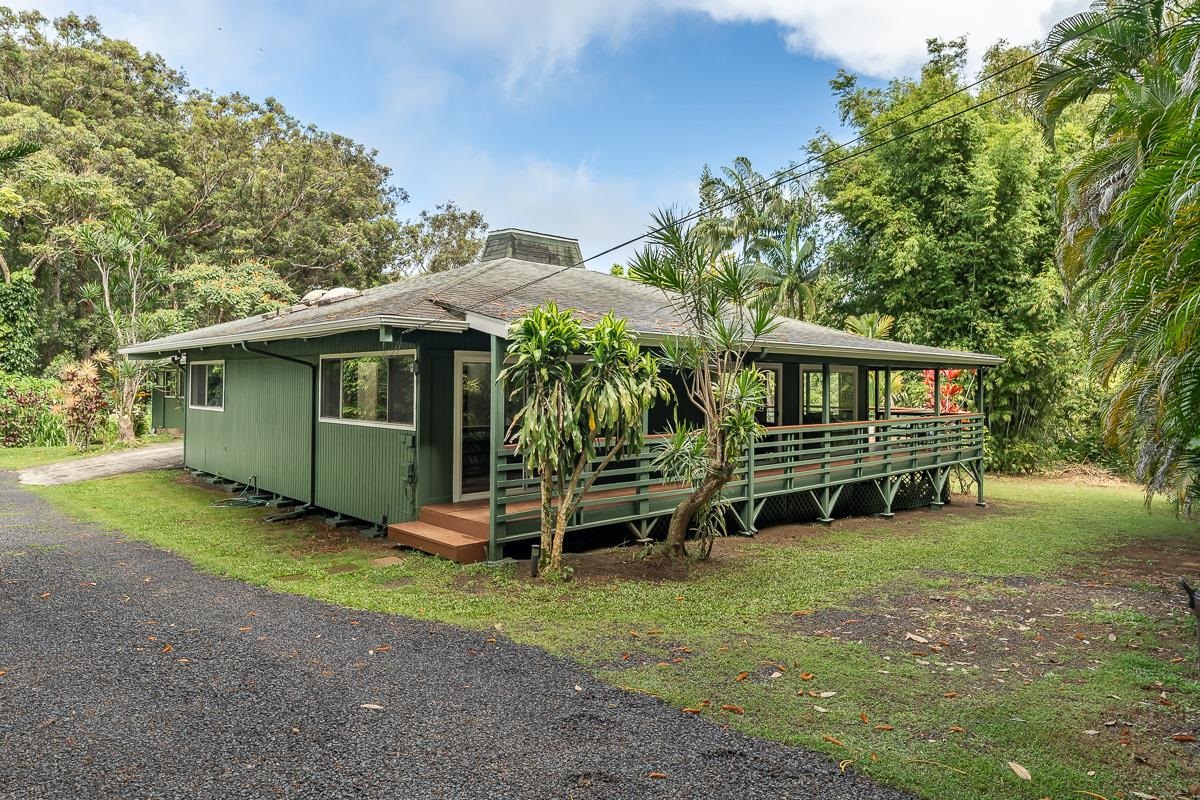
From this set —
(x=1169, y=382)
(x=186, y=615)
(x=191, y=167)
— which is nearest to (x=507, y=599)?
(x=186, y=615)

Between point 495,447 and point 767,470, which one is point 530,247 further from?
point 495,447

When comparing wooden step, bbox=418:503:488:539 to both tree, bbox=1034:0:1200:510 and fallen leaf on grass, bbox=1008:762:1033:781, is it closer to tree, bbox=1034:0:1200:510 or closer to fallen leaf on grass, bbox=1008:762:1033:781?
fallen leaf on grass, bbox=1008:762:1033:781

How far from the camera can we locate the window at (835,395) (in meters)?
12.0

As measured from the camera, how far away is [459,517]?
7188 mm

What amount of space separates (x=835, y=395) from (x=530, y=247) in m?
5.90

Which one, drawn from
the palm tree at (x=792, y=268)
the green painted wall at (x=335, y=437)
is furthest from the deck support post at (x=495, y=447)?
the palm tree at (x=792, y=268)

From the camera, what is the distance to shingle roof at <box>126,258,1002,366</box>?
7176mm

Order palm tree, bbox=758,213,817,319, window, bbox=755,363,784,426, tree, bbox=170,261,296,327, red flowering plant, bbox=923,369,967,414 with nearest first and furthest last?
window, bbox=755,363,784,426 → red flowering plant, bbox=923,369,967,414 → tree, bbox=170,261,296,327 → palm tree, bbox=758,213,817,319

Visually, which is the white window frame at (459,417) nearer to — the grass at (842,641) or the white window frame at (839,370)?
the grass at (842,641)

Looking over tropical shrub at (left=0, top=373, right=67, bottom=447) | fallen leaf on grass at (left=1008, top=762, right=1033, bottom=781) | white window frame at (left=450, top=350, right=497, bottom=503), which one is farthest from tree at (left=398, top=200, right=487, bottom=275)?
fallen leaf on grass at (left=1008, top=762, right=1033, bottom=781)

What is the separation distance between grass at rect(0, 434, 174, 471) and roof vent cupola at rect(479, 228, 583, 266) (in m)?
10.2

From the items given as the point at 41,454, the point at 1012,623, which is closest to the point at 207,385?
the point at 41,454

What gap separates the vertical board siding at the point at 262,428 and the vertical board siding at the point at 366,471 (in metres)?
0.60

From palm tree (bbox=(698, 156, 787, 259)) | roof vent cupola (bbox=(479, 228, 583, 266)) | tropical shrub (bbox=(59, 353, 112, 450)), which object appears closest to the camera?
roof vent cupola (bbox=(479, 228, 583, 266))
